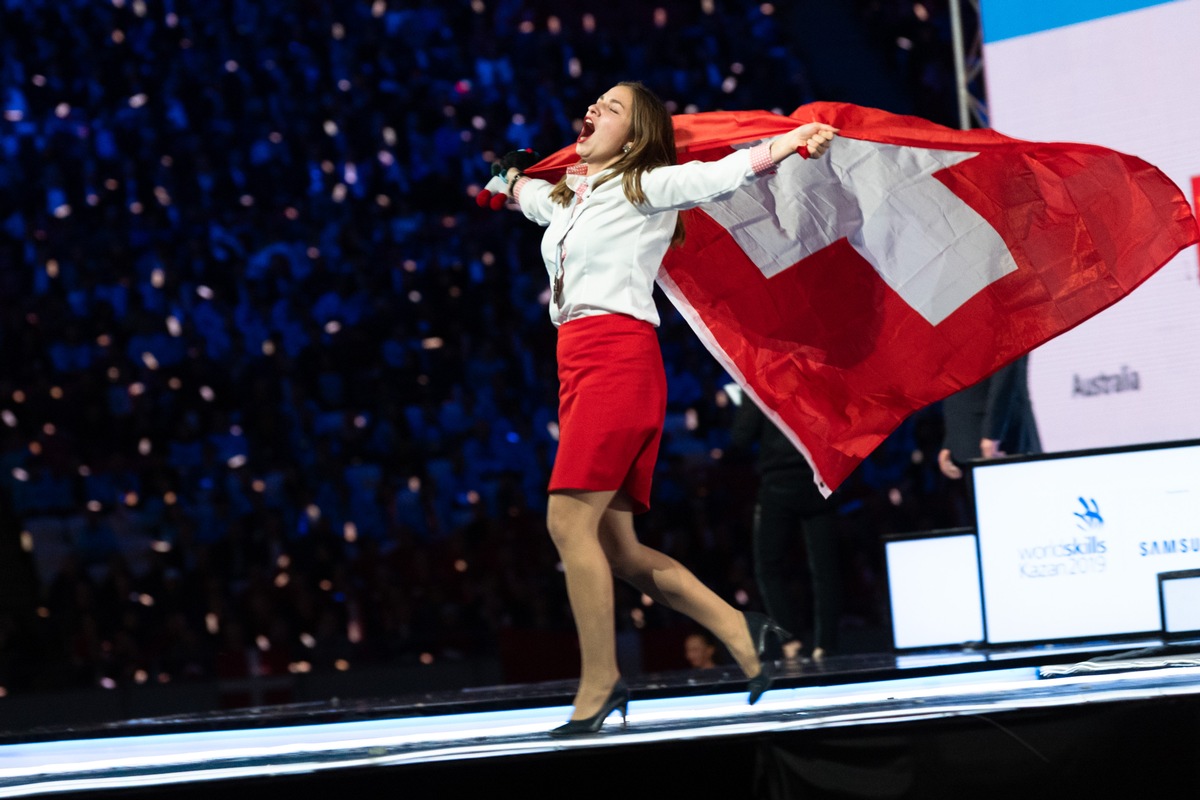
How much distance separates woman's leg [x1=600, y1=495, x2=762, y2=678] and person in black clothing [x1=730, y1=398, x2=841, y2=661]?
2295 mm

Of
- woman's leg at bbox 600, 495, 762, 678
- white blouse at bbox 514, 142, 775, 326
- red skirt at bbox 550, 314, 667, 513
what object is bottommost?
woman's leg at bbox 600, 495, 762, 678

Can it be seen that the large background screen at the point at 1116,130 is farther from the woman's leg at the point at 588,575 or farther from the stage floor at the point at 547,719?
the woman's leg at the point at 588,575

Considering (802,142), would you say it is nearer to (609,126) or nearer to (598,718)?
(609,126)

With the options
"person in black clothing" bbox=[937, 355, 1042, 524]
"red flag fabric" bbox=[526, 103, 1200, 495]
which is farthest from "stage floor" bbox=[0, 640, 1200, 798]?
"person in black clothing" bbox=[937, 355, 1042, 524]

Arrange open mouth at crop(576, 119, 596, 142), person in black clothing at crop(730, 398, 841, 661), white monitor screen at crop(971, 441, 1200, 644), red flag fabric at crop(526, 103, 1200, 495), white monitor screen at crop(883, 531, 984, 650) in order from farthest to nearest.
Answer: person in black clothing at crop(730, 398, 841, 661) < white monitor screen at crop(883, 531, 984, 650) < white monitor screen at crop(971, 441, 1200, 644) < red flag fabric at crop(526, 103, 1200, 495) < open mouth at crop(576, 119, 596, 142)

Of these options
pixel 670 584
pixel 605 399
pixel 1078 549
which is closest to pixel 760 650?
pixel 670 584

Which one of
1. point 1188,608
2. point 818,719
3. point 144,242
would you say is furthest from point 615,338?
point 144,242

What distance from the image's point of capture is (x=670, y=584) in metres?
3.07

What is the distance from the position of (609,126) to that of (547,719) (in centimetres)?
137

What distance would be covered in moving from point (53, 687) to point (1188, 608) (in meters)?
5.32

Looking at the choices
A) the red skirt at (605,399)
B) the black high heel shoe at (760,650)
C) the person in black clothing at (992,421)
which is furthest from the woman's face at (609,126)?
the person in black clothing at (992,421)

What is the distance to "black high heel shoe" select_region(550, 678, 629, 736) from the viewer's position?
2785 millimetres

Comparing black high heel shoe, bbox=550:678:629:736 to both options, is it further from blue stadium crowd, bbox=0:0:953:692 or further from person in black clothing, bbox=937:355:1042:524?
blue stadium crowd, bbox=0:0:953:692

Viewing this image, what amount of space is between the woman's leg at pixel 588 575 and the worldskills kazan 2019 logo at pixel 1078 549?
1767 mm
